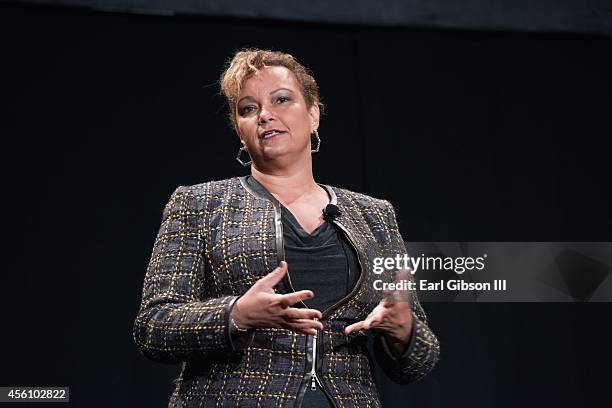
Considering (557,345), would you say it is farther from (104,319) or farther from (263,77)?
(263,77)

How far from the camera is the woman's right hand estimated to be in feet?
4.18

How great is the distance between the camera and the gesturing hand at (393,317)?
1.36 m

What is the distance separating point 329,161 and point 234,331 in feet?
5.03

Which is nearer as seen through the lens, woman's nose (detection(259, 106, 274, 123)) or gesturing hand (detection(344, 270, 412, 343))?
gesturing hand (detection(344, 270, 412, 343))

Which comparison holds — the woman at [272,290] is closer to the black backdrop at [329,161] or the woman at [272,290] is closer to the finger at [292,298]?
the finger at [292,298]

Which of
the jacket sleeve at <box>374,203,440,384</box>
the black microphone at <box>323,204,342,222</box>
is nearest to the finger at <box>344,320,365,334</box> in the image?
the jacket sleeve at <box>374,203,440,384</box>

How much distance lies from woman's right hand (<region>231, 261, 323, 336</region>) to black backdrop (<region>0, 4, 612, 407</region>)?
1341 mm

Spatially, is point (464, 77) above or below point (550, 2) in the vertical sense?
below

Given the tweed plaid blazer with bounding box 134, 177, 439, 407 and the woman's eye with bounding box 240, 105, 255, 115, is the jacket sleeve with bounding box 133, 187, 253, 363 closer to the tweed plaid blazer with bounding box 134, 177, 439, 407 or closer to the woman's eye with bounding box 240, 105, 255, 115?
the tweed plaid blazer with bounding box 134, 177, 439, 407

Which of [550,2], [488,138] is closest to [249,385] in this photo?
[488,138]

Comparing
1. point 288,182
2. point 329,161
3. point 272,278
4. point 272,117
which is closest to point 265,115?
point 272,117

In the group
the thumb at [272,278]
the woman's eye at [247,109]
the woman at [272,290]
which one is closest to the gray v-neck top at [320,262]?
the woman at [272,290]

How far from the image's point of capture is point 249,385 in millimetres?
1385

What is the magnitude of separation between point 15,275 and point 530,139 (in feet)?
5.22
